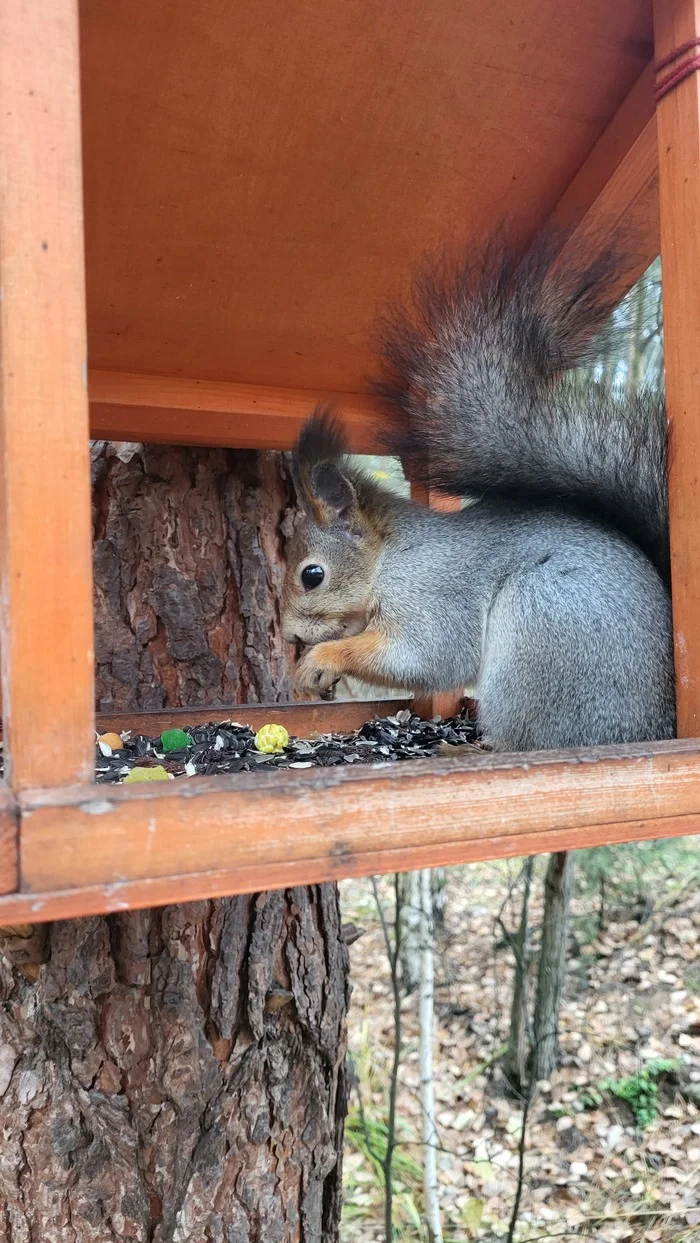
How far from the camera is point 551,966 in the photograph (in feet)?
11.0

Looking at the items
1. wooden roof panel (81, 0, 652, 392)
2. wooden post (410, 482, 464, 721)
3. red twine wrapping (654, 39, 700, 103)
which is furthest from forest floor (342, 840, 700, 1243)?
red twine wrapping (654, 39, 700, 103)

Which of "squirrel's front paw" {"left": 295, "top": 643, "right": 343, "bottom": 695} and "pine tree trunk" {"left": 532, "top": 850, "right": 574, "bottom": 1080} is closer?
"squirrel's front paw" {"left": 295, "top": 643, "right": 343, "bottom": 695}

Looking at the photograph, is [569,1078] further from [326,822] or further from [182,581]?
[326,822]

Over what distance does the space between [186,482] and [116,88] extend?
0.94 metres

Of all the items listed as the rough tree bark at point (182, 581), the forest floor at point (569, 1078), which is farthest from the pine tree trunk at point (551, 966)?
the rough tree bark at point (182, 581)

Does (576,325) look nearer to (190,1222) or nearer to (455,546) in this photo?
(455,546)

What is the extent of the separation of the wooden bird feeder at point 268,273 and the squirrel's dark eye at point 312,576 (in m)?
0.27

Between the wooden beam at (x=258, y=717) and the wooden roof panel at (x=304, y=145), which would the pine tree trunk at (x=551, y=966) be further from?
the wooden roof panel at (x=304, y=145)

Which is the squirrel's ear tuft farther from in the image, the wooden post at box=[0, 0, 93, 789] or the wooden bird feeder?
the wooden post at box=[0, 0, 93, 789]

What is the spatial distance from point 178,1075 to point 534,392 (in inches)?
46.1

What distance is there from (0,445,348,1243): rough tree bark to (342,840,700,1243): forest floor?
101 cm

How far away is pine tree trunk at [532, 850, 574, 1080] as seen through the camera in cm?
331

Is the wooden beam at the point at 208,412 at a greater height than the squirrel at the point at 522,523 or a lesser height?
greater

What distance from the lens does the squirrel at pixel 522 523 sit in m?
1.18
